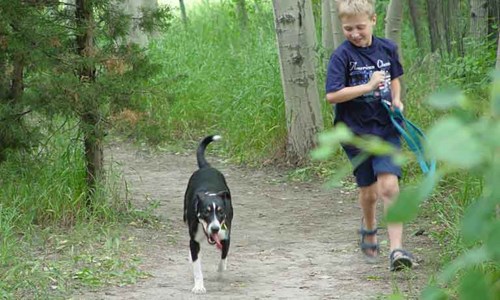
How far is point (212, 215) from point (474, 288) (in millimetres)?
4907

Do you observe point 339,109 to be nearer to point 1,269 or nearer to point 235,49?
point 1,269

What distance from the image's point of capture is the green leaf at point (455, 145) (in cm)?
84

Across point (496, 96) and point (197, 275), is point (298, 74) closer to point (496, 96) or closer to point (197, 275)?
point (197, 275)

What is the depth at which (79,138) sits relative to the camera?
7543 millimetres

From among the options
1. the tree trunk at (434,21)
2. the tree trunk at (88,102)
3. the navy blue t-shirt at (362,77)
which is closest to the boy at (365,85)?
the navy blue t-shirt at (362,77)

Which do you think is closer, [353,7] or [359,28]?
[353,7]

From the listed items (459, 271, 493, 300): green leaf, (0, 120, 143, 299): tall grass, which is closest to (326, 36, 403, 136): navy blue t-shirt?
(0, 120, 143, 299): tall grass

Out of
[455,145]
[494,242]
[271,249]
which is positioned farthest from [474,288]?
[271,249]

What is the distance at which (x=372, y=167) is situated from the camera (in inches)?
238

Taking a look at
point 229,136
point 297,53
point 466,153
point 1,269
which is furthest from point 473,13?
A: point 466,153

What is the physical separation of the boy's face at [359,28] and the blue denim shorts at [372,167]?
0.64 m

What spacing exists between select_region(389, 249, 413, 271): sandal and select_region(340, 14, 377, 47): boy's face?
1.33 m

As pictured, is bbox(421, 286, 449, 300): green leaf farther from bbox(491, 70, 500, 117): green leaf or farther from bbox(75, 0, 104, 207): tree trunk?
bbox(75, 0, 104, 207): tree trunk

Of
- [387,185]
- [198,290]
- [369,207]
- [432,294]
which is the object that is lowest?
[198,290]
